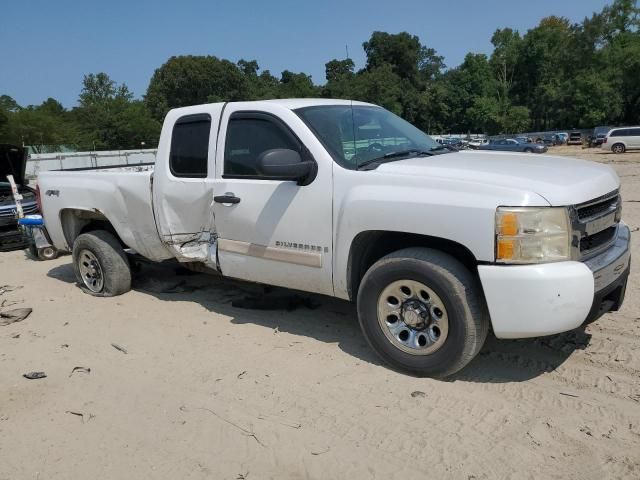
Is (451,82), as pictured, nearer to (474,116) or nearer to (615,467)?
(474,116)

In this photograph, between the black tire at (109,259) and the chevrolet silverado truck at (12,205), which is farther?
the chevrolet silverado truck at (12,205)

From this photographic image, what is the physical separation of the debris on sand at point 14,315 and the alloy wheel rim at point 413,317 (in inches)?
151

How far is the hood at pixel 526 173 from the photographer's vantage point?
130 inches

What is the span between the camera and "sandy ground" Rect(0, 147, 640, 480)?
114 inches

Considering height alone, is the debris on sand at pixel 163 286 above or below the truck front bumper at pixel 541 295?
below

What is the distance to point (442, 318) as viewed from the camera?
11.6ft

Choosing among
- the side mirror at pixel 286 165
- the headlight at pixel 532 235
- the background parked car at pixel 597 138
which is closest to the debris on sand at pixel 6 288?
the side mirror at pixel 286 165

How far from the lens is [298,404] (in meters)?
3.52

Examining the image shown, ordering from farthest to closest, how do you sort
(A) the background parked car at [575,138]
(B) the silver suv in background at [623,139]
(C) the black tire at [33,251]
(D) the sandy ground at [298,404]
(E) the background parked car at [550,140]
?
(A) the background parked car at [575,138] < (E) the background parked car at [550,140] < (B) the silver suv in background at [623,139] < (C) the black tire at [33,251] < (D) the sandy ground at [298,404]

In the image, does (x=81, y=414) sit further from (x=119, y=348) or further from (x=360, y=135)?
(x=360, y=135)

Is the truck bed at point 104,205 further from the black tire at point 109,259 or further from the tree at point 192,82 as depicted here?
the tree at point 192,82

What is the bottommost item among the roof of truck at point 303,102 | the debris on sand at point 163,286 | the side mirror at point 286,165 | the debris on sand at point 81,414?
the debris on sand at point 81,414

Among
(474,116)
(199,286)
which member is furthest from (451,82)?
(199,286)

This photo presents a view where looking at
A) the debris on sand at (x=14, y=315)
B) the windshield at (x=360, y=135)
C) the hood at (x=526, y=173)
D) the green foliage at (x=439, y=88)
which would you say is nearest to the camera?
the hood at (x=526, y=173)
